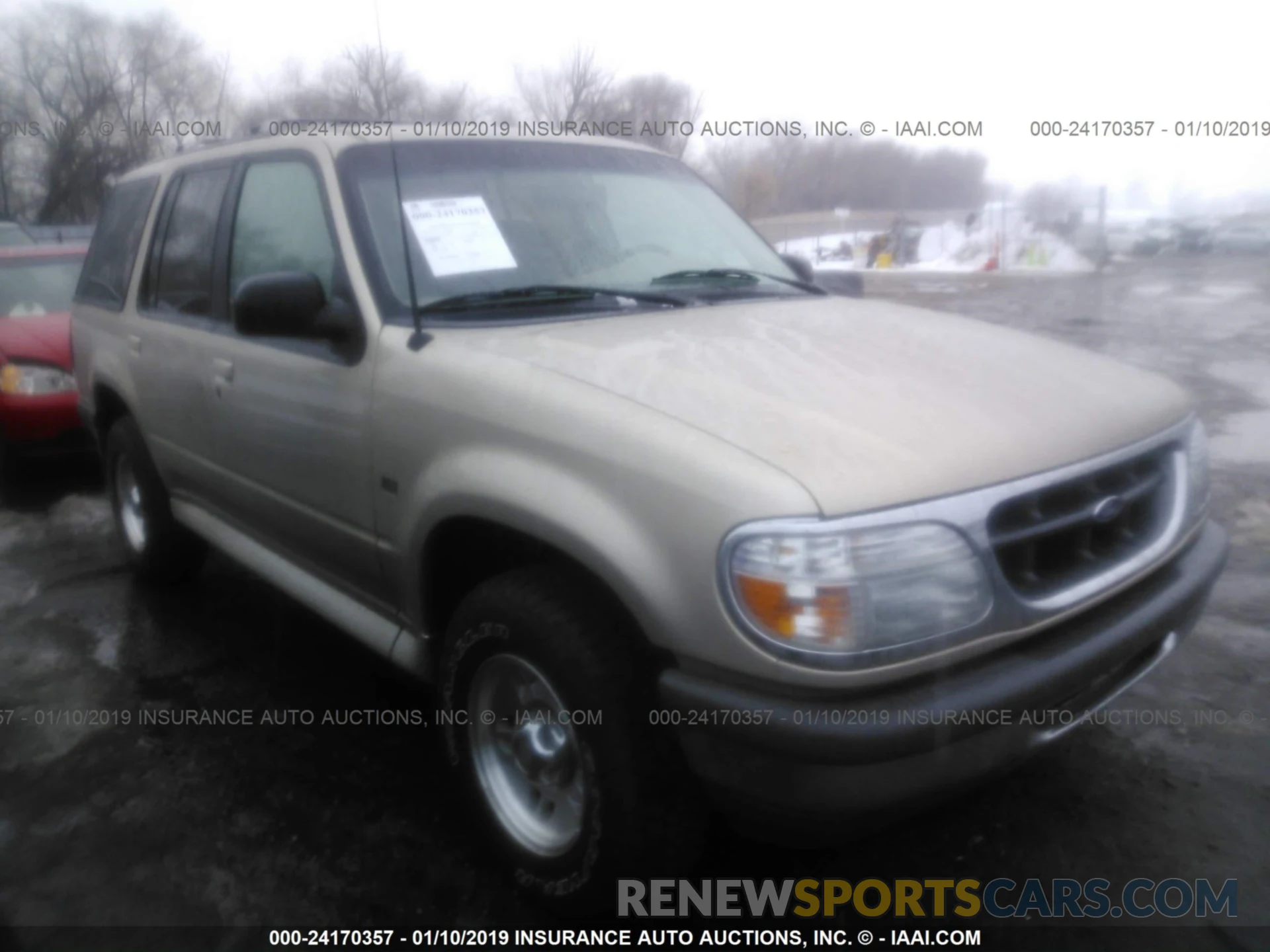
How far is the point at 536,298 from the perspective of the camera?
284 centimetres

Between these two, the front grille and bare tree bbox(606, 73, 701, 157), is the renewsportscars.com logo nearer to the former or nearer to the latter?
the front grille

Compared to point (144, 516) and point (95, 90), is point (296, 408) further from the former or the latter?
point (95, 90)

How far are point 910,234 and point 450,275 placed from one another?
72.6 ft

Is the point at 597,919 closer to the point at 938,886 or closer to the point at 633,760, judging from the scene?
the point at 633,760

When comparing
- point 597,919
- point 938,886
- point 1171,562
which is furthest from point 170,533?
point 1171,562

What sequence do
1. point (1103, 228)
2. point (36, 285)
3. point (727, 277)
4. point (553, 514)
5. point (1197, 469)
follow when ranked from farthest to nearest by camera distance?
point (1103, 228)
point (36, 285)
point (727, 277)
point (1197, 469)
point (553, 514)

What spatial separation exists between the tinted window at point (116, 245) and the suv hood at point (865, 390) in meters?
2.53

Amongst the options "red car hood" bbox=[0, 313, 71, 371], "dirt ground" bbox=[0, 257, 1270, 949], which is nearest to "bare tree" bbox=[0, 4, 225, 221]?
"red car hood" bbox=[0, 313, 71, 371]

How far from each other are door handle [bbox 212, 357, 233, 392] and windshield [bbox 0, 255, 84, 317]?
445 centimetres

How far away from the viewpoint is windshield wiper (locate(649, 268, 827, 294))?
10.5ft

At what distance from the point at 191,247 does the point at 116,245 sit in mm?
1003

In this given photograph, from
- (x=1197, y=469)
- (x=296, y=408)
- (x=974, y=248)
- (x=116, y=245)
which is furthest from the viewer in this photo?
(x=974, y=248)

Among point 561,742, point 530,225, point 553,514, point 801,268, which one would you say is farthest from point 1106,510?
point 801,268

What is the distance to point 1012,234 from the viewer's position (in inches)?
862
